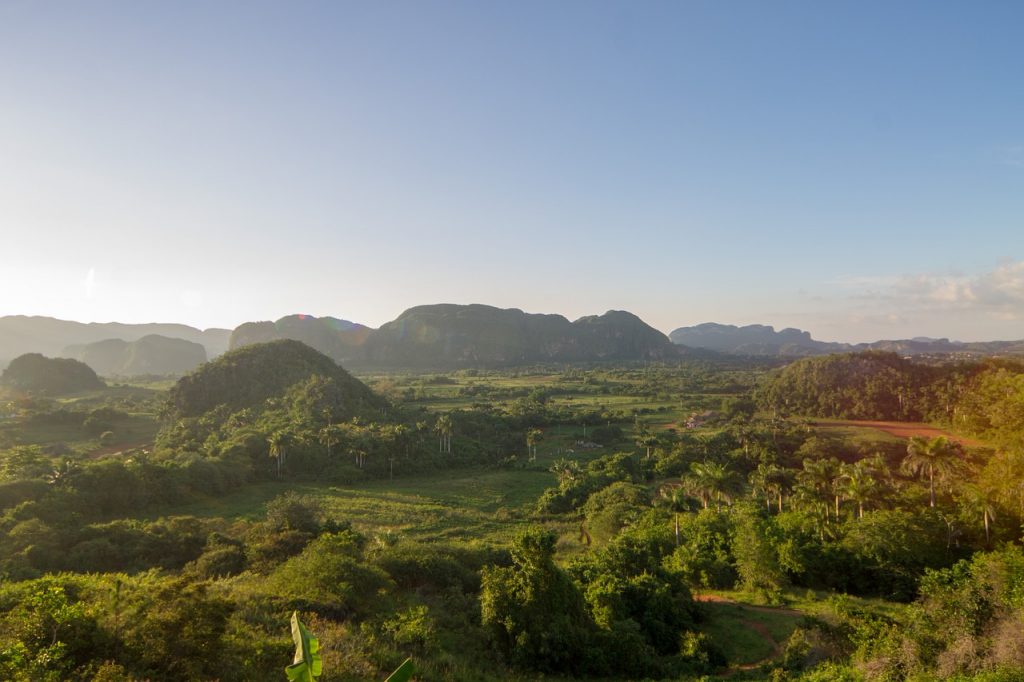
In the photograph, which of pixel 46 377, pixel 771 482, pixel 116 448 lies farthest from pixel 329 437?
pixel 46 377

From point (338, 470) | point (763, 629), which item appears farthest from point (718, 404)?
point (763, 629)

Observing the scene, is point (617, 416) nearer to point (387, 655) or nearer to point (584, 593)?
point (584, 593)

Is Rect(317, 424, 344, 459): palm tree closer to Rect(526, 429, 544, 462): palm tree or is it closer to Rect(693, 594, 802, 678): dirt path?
Rect(526, 429, 544, 462): palm tree

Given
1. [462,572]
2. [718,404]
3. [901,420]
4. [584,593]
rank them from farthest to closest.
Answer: [718,404], [901,420], [462,572], [584,593]

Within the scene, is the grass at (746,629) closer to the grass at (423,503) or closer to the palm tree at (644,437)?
the grass at (423,503)

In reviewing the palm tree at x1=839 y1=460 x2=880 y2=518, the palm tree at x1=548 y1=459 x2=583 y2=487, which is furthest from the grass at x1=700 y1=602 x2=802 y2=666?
the palm tree at x1=548 y1=459 x2=583 y2=487

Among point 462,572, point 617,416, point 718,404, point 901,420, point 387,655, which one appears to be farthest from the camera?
point 718,404

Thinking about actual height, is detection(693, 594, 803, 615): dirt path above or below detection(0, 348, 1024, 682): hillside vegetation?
below
